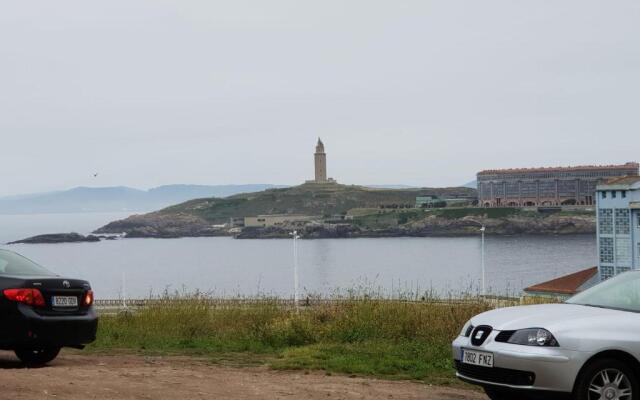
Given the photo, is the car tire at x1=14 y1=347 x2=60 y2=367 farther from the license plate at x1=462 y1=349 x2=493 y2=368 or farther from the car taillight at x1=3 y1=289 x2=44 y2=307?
the license plate at x1=462 y1=349 x2=493 y2=368

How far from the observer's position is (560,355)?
8125mm

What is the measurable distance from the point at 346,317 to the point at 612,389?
6665 mm

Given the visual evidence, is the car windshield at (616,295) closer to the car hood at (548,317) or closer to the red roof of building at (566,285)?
the car hood at (548,317)

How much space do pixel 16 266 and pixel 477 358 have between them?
538cm

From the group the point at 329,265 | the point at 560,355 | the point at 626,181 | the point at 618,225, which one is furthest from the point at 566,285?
the point at 329,265

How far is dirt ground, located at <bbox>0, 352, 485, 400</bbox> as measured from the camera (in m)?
8.45

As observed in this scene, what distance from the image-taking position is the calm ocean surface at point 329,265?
92400 millimetres

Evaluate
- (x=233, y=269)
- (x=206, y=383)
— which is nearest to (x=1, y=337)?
(x=206, y=383)

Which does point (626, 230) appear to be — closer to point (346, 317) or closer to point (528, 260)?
point (346, 317)

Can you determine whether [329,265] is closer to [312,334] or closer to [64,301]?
[312,334]

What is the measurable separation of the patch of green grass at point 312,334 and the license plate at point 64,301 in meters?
2.28

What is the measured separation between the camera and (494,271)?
351 feet

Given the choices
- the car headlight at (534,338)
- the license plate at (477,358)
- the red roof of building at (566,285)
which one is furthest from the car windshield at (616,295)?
the red roof of building at (566,285)

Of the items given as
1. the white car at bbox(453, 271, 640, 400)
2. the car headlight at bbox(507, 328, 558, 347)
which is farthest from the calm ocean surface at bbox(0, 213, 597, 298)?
the car headlight at bbox(507, 328, 558, 347)
